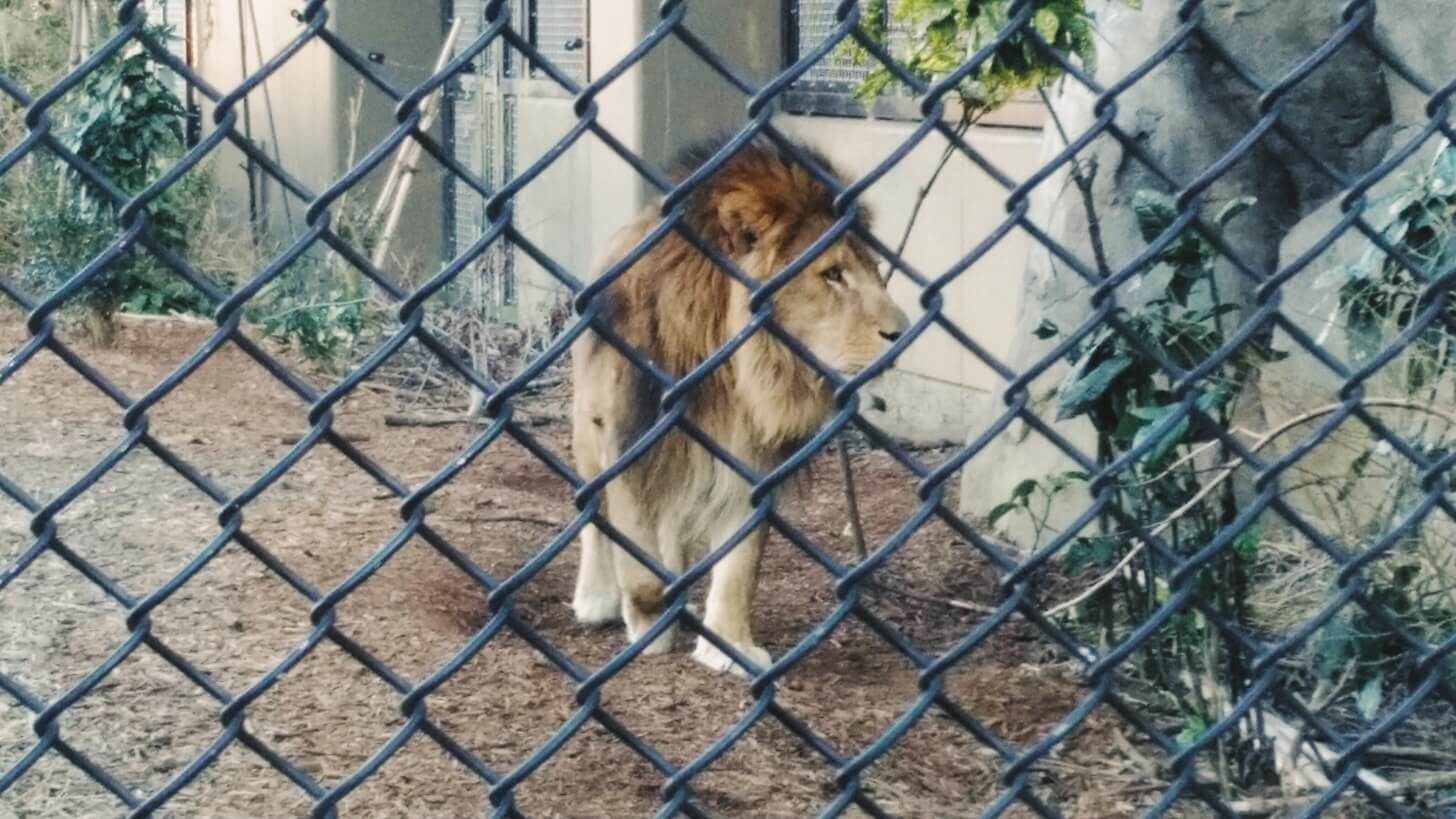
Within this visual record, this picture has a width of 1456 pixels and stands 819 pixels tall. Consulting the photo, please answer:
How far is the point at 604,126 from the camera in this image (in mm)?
6793

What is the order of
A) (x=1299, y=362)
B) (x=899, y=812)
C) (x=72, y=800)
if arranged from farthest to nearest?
(x=1299, y=362), (x=899, y=812), (x=72, y=800)

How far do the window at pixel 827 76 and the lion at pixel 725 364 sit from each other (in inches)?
112

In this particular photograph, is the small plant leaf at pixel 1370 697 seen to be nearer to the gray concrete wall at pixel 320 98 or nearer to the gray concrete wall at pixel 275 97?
the gray concrete wall at pixel 320 98

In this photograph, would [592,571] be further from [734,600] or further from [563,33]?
[563,33]

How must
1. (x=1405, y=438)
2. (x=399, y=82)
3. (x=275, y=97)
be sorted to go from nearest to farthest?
(x=1405, y=438), (x=399, y=82), (x=275, y=97)

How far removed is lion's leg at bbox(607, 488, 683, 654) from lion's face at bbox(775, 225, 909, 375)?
2.56ft

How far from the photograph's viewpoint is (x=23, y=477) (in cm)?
641

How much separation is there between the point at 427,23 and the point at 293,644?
7746 millimetres

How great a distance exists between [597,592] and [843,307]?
1389mm

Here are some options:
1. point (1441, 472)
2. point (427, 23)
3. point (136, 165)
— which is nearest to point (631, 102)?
point (136, 165)

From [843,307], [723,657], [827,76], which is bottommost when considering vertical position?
[723,657]

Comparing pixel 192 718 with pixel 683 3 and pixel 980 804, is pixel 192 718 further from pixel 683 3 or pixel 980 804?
pixel 683 3

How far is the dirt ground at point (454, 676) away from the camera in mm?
3816

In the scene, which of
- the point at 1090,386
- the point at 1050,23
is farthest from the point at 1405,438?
the point at 1050,23
